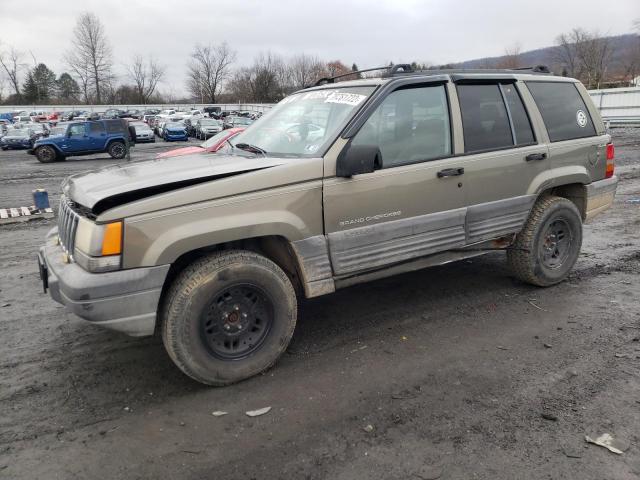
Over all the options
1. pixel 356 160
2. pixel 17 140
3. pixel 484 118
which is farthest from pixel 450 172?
pixel 17 140

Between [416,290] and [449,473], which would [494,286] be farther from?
[449,473]

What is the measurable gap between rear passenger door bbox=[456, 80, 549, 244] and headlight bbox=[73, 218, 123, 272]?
2682 millimetres

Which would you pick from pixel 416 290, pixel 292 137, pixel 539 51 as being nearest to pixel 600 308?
pixel 416 290

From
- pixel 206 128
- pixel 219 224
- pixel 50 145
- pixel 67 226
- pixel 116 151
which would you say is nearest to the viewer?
pixel 219 224

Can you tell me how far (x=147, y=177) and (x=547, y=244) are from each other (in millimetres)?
3723

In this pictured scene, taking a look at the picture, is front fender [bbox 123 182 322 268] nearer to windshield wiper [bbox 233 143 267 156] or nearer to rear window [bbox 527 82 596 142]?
windshield wiper [bbox 233 143 267 156]

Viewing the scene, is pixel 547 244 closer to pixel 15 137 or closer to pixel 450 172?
pixel 450 172

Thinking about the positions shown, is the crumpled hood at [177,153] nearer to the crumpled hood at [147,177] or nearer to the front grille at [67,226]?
the crumpled hood at [147,177]

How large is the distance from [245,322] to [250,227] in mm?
662

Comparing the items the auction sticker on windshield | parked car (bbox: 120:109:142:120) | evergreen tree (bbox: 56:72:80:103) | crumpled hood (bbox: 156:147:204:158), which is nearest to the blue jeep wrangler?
crumpled hood (bbox: 156:147:204:158)

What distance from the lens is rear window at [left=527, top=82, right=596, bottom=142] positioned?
472 cm

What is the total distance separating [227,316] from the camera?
3.31m

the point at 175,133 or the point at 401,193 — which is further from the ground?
the point at 175,133

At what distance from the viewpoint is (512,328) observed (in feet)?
13.4
